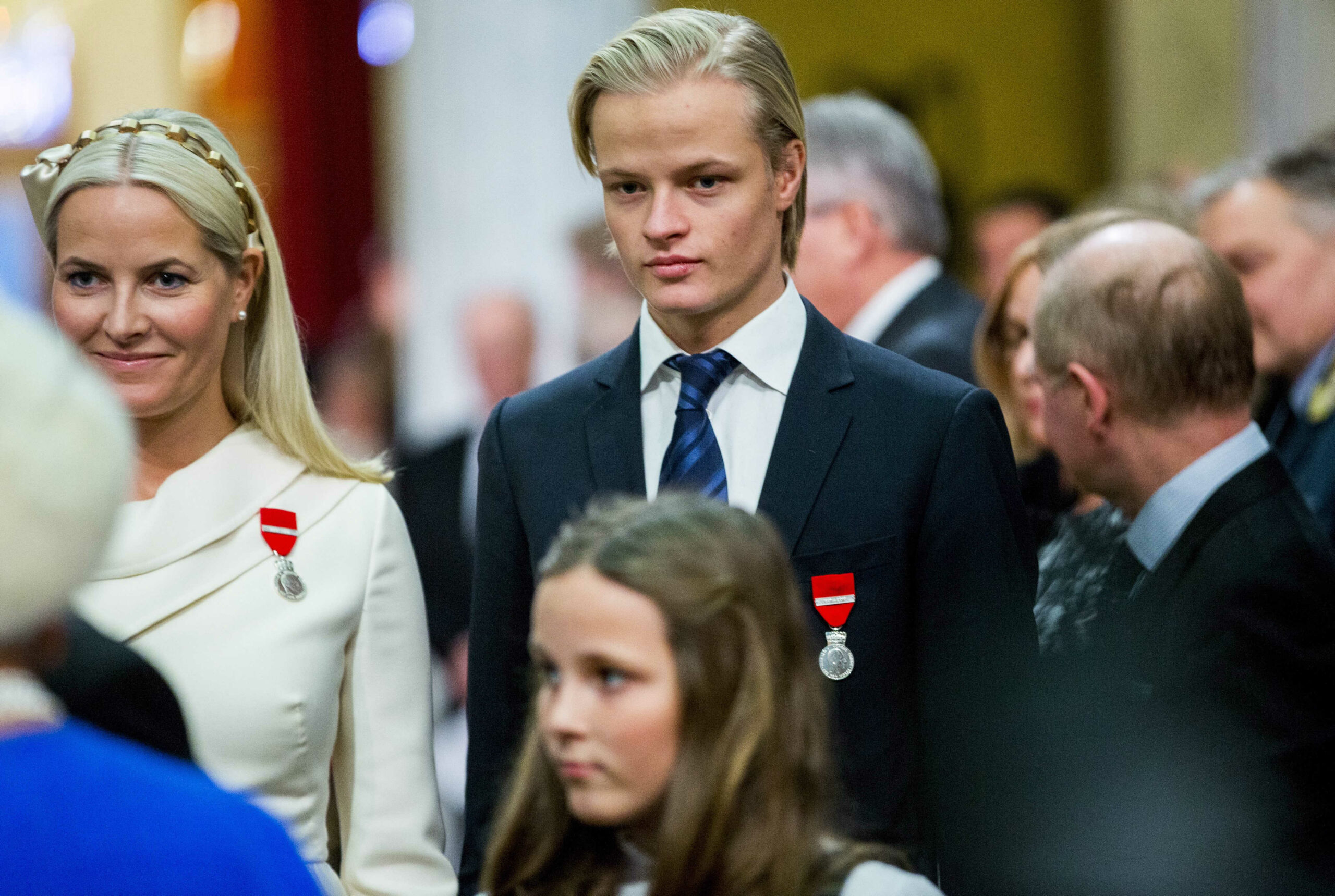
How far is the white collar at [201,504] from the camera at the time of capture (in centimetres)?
239

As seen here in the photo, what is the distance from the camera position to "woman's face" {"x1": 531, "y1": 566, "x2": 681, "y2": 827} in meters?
1.63

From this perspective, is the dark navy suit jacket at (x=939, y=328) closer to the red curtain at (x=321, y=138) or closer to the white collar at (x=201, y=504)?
the white collar at (x=201, y=504)

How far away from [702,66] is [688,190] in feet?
0.53

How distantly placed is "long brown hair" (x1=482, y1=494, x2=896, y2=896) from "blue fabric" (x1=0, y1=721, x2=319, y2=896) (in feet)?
1.73

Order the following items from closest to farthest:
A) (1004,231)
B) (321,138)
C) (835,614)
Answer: (835,614)
(1004,231)
(321,138)

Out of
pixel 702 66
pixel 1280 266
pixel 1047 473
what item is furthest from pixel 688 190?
pixel 1280 266

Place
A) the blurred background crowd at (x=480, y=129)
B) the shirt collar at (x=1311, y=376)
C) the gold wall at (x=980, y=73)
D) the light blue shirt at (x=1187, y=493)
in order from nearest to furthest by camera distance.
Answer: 1. the light blue shirt at (x=1187, y=493)
2. the shirt collar at (x=1311, y=376)
3. the blurred background crowd at (x=480, y=129)
4. the gold wall at (x=980, y=73)

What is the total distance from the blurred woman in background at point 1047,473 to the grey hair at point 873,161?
531 mm

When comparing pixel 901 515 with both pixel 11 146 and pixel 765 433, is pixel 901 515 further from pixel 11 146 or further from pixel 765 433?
pixel 11 146

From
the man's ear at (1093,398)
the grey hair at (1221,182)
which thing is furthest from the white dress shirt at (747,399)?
the grey hair at (1221,182)

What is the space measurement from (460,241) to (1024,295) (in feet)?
18.5

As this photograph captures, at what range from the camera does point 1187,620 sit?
2.40 meters

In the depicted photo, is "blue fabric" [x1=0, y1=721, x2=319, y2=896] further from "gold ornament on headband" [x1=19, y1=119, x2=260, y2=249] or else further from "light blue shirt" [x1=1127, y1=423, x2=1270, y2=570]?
"light blue shirt" [x1=1127, y1=423, x2=1270, y2=570]

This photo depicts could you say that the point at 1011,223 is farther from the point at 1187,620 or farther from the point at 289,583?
the point at 289,583
